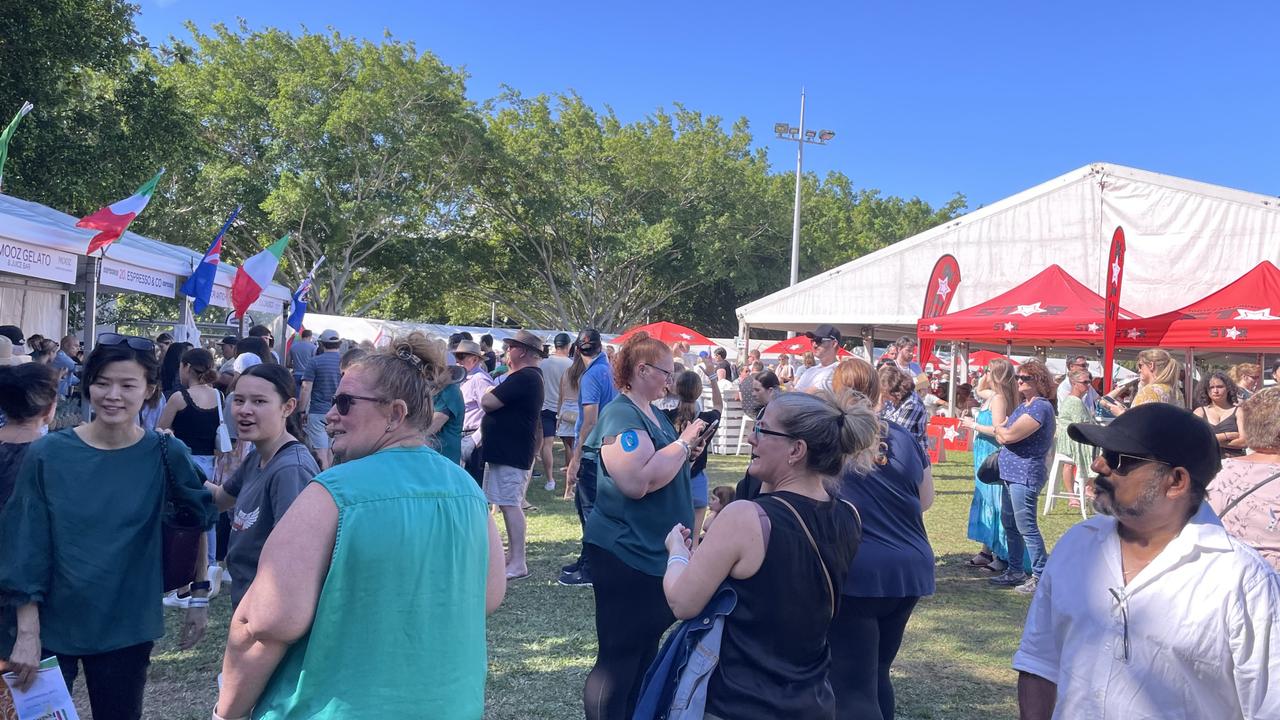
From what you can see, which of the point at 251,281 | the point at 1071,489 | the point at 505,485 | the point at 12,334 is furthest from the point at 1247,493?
the point at 251,281

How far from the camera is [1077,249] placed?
806 inches

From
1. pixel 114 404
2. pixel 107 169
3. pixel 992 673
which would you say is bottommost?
pixel 992 673

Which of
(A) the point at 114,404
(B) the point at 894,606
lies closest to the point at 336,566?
(A) the point at 114,404

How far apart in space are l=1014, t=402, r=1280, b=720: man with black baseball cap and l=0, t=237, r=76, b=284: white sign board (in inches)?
377

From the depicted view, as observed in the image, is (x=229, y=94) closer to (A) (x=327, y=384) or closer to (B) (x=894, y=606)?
(A) (x=327, y=384)

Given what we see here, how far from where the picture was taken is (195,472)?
306 centimetres

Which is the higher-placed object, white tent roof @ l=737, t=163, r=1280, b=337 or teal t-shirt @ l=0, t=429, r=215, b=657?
white tent roof @ l=737, t=163, r=1280, b=337

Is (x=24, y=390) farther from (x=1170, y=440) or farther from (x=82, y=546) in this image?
(x=1170, y=440)

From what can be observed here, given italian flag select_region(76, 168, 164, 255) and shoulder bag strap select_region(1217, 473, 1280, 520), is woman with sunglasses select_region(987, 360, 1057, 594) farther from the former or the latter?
italian flag select_region(76, 168, 164, 255)

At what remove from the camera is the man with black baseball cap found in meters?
1.91

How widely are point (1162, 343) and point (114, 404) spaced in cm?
1141

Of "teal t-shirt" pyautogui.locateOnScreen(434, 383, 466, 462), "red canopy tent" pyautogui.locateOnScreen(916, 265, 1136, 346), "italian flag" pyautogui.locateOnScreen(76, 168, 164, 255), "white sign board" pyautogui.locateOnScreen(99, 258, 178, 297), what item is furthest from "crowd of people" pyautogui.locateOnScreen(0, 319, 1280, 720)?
"red canopy tent" pyautogui.locateOnScreen(916, 265, 1136, 346)

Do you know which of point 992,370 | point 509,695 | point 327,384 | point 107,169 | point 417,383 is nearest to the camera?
point 417,383

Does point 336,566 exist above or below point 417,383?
below
